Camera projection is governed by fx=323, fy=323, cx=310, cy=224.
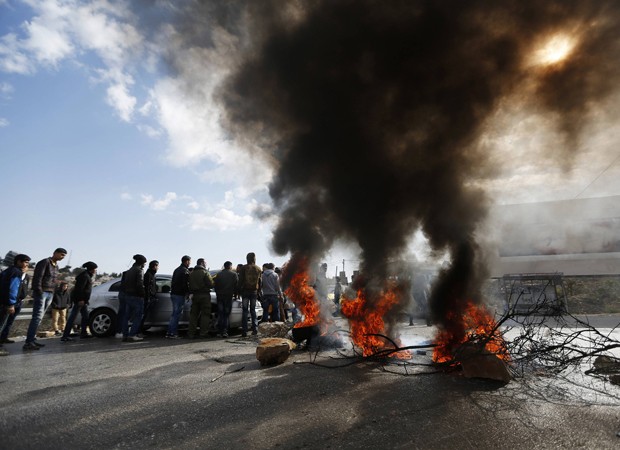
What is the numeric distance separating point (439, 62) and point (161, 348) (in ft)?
29.2

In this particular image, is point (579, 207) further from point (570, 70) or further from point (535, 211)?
point (570, 70)

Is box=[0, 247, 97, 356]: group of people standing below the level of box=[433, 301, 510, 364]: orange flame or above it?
above

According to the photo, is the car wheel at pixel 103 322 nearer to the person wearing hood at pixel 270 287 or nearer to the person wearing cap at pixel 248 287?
the person wearing cap at pixel 248 287

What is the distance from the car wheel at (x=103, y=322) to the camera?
8859 millimetres

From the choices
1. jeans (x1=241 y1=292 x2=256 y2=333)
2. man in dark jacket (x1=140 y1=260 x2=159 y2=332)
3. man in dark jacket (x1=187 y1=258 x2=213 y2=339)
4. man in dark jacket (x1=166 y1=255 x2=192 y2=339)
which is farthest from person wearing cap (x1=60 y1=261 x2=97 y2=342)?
jeans (x1=241 y1=292 x2=256 y2=333)

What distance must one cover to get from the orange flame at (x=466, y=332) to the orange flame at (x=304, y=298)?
2.69 metres

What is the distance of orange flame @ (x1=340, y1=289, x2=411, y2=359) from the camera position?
5773mm

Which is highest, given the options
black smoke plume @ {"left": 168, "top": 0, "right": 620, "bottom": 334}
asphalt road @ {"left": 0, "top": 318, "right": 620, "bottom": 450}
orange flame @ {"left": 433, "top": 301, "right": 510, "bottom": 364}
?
black smoke plume @ {"left": 168, "top": 0, "right": 620, "bottom": 334}

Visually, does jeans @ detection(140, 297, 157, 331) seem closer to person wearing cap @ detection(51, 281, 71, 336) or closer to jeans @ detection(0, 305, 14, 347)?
person wearing cap @ detection(51, 281, 71, 336)

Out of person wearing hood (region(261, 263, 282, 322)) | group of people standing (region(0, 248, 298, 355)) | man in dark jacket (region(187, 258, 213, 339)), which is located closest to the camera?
group of people standing (region(0, 248, 298, 355))

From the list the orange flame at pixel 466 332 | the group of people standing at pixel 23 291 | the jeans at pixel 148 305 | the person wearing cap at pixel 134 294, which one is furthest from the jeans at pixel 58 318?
the orange flame at pixel 466 332

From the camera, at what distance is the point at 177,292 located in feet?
27.6

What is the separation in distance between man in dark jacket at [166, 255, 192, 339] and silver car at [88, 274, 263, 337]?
44 cm

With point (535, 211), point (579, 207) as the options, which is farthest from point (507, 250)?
point (579, 207)
